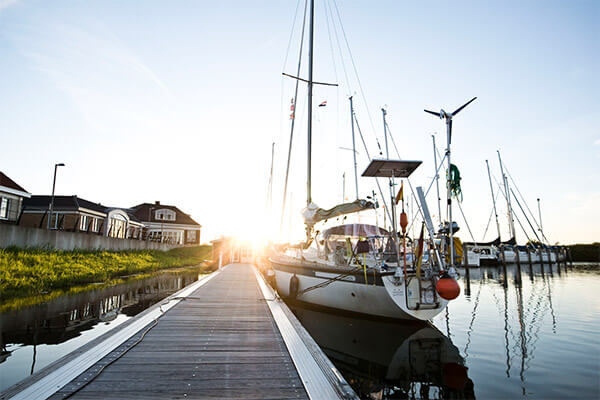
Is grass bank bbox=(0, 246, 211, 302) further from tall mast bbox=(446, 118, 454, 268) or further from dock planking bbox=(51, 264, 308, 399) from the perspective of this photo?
tall mast bbox=(446, 118, 454, 268)

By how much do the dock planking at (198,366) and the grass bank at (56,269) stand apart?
9971 millimetres

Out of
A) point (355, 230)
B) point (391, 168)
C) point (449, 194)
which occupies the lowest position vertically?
point (355, 230)

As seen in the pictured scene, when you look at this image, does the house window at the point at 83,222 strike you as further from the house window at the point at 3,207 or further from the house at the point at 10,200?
the house window at the point at 3,207

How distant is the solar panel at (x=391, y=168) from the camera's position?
10984 mm

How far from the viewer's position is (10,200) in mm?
24688

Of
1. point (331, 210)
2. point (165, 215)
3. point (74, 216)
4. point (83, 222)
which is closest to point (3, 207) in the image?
point (74, 216)

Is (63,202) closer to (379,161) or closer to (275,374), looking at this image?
(379,161)

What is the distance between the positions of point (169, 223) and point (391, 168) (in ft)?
156

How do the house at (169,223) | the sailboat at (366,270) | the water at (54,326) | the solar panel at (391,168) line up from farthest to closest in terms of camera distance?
the house at (169,223) → the solar panel at (391,168) → the sailboat at (366,270) → the water at (54,326)

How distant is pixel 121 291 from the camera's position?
16.3 meters

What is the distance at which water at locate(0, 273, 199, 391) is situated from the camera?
635cm

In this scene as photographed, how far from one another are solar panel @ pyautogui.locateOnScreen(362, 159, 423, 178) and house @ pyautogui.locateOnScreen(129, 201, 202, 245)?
45513mm

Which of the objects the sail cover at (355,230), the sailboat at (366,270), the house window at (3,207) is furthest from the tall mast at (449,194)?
the house window at (3,207)

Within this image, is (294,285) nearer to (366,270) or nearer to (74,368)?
(366,270)
